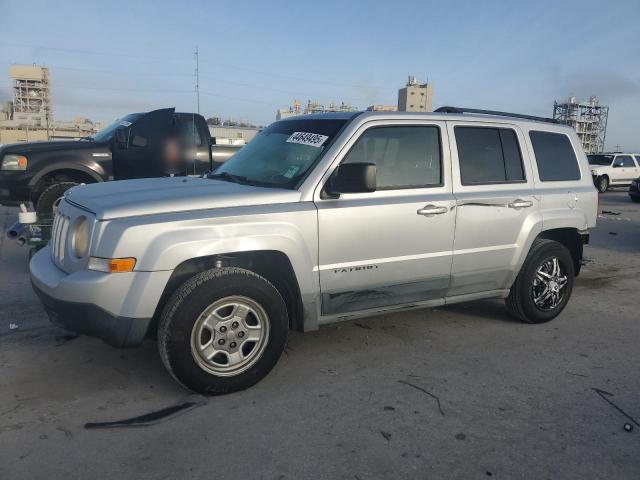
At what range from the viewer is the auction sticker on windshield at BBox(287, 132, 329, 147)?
12.6 feet

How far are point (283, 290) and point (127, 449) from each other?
4.75 ft

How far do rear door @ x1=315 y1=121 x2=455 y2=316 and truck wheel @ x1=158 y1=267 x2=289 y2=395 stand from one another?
0.48m

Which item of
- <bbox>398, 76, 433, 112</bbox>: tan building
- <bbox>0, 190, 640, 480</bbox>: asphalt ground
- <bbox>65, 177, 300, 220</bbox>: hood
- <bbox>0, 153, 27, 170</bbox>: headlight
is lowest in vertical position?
<bbox>0, 190, 640, 480</bbox>: asphalt ground

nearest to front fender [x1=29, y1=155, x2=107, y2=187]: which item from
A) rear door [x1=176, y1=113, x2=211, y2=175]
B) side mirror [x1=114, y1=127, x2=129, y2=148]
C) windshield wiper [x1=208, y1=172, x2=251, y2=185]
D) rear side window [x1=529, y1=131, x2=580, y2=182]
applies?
side mirror [x1=114, y1=127, x2=129, y2=148]

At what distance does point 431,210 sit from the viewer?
3963 millimetres

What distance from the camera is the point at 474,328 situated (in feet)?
15.6

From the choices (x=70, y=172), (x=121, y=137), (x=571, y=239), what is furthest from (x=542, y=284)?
(x=70, y=172)

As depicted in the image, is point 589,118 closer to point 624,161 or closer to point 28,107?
point 624,161

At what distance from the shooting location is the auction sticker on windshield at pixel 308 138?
12.6 ft

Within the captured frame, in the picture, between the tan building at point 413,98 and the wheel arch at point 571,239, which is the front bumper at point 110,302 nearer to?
the wheel arch at point 571,239

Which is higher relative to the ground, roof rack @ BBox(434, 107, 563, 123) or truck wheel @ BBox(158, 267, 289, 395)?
roof rack @ BBox(434, 107, 563, 123)

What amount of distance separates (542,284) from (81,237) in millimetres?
4033

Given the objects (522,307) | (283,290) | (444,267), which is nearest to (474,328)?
(522,307)

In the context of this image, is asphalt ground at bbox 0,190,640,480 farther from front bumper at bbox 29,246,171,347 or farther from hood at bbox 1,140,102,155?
hood at bbox 1,140,102,155
